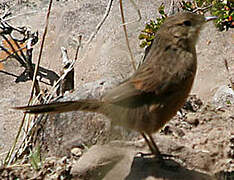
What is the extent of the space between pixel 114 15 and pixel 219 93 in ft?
6.57

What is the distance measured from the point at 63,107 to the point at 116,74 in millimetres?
2131

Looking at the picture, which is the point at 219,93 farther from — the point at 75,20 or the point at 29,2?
the point at 29,2

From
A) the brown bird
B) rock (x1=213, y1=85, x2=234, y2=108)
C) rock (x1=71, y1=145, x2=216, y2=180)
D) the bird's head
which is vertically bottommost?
rock (x1=213, y1=85, x2=234, y2=108)

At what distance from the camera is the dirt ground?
2.95 meters

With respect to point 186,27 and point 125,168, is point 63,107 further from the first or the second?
point 186,27

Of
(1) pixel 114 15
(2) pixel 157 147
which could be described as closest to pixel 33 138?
(2) pixel 157 147

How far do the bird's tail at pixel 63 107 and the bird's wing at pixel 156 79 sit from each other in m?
0.08

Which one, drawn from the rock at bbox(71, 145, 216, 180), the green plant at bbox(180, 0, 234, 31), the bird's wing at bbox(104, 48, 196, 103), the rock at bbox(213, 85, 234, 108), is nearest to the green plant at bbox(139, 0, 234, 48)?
the green plant at bbox(180, 0, 234, 31)

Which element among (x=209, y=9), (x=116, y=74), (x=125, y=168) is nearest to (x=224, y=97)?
(x=209, y=9)

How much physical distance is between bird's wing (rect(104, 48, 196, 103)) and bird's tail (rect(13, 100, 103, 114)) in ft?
0.27

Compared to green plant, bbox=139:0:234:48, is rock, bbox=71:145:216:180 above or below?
below

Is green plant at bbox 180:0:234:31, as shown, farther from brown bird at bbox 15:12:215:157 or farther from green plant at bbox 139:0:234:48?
brown bird at bbox 15:12:215:157

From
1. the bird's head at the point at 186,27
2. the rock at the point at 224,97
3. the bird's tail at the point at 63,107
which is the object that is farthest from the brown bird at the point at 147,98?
the rock at the point at 224,97

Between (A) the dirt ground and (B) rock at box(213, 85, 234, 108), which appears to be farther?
(B) rock at box(213, 85, 234, 108)
